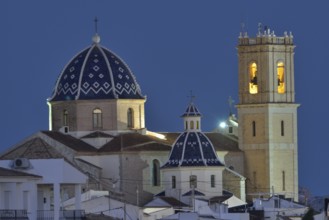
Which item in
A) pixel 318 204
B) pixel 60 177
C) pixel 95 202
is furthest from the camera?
pixel 318 204

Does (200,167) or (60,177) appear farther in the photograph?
(200,167)

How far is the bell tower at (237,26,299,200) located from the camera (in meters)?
127

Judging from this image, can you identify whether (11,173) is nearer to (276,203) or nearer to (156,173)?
(276,203)

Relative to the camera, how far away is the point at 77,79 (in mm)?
125062

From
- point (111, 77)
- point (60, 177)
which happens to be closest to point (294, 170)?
point (111, 77)

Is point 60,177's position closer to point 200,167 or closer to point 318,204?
→ point 318,204

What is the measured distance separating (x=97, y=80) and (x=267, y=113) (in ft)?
30.2

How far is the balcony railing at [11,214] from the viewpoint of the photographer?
182ft

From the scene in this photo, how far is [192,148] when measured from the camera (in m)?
122

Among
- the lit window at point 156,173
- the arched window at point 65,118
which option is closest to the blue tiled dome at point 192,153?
the lit window at point 156,173

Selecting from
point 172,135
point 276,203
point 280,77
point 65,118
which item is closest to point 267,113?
point 280,77

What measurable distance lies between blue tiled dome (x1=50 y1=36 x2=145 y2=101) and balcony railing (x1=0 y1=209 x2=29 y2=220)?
224ft

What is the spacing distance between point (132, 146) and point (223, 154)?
6.94 meters

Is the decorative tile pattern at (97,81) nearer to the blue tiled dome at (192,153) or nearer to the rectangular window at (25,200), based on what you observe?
the blue tiled dome at (192,153)
